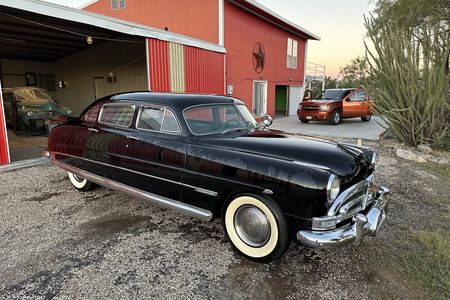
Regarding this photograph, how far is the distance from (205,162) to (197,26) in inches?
452

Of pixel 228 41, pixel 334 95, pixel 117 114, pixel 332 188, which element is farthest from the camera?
pixel 334 95

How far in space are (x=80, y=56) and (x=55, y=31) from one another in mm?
4926

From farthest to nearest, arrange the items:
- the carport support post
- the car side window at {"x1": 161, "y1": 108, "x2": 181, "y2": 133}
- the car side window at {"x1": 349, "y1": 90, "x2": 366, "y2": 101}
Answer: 1. the car side window at {"x1": 349, "y1": 90, "x2": 366, "y2": 101}
2. the carport support post
3. the car side window at {"x1": 161, "y1": 108, "x2": 181, "y2": 133}

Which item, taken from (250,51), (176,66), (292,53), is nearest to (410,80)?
(176,66)

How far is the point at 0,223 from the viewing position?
393 centimetres

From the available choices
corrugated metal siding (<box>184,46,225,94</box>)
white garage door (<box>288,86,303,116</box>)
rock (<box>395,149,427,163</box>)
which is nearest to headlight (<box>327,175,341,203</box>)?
rock (<box>395,149,427,163</box>)

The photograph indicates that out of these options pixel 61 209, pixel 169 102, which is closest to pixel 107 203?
pixel 61 209

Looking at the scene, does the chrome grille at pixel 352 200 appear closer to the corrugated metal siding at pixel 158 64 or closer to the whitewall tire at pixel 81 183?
the whitewall tire at pixel 81 183

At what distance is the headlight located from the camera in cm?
262

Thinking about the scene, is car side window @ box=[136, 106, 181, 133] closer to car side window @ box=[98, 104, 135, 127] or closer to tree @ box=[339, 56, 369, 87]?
car side window @ box=[98, 104, 135, 127]

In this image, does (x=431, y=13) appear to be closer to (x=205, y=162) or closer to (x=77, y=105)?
(x=205, y=162)

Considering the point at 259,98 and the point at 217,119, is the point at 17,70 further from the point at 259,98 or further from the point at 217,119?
the point at 217,119

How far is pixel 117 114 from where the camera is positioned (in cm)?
422

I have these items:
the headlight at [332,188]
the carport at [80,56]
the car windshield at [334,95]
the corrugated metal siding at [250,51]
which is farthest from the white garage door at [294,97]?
the headlight at [332,188]
